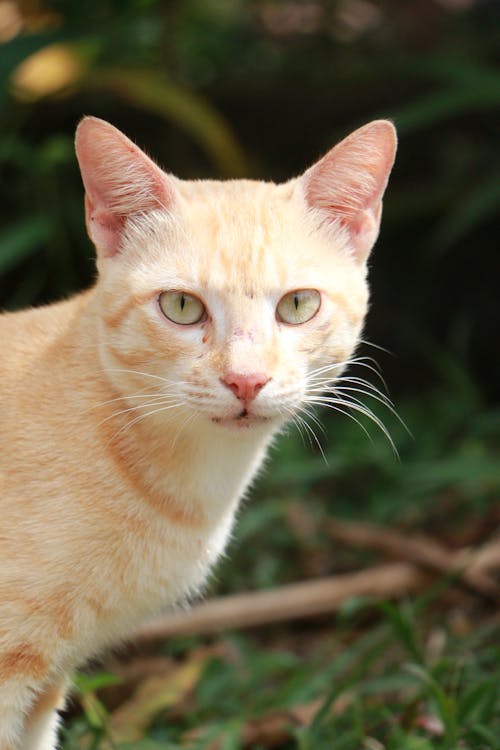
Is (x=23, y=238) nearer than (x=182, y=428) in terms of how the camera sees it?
No

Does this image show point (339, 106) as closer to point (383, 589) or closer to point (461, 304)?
point (461, 304)

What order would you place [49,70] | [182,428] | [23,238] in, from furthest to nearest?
[49,70] < [23,238] < [182,428]

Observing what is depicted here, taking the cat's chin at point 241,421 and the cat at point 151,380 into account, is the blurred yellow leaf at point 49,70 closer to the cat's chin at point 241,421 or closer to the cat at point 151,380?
the cat at point 151,380

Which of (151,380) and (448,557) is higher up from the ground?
(151,380)

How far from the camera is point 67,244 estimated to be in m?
4.25

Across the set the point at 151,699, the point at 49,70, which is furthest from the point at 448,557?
the point at 49,70

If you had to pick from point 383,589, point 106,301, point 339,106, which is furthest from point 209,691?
point 339,106

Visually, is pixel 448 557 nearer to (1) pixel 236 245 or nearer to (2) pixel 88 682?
(2) pixel 88 682

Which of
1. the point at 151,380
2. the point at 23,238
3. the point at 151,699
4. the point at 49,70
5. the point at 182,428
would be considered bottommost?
the point at 151,699

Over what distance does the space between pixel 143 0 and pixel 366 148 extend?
8.29 feet

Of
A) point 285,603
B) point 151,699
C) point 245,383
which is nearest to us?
point 245,383

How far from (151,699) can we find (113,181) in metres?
1.44

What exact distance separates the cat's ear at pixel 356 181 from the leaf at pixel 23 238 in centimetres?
180

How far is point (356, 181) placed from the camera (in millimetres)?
2074
